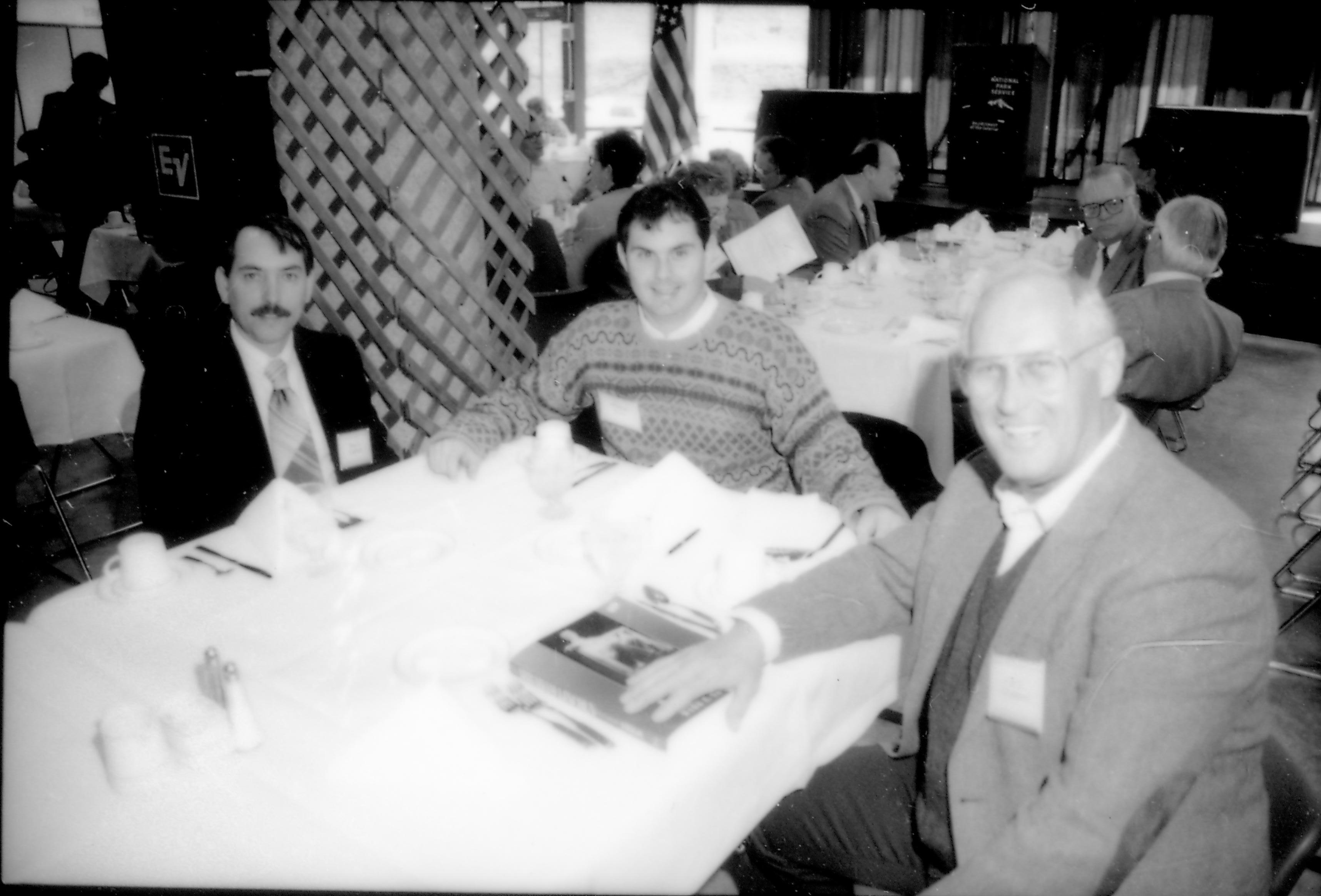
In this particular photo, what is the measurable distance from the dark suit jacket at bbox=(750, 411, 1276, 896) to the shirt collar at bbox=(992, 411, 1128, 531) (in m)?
0.02

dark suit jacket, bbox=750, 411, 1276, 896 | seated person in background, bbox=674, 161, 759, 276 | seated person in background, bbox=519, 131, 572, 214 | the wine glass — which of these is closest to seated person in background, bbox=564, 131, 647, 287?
seated person in background, bbox=674, 161, 759, 276

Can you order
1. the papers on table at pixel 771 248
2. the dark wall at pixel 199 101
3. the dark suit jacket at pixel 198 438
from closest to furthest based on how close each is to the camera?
1. the dark suit jacket at pixel 198 438
2. the dark wall at pixel 199 101
3. the papers on table at pixel 771 248

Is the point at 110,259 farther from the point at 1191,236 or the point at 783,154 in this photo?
the point at 1191,236

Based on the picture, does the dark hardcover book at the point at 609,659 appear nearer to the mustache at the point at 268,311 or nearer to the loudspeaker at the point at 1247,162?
the mustache at the point at 268,311

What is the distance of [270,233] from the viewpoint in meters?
2.05

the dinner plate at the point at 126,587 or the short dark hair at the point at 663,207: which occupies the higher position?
the short dark hair at the point at 663,207

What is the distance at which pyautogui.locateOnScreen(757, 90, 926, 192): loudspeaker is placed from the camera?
939cm

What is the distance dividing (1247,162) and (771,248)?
5.01m

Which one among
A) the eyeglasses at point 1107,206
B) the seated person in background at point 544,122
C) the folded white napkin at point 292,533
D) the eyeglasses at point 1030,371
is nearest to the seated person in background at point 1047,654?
the eyeglasses at point 1030,371

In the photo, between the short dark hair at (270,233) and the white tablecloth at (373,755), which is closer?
the white tablecloth at (373,755)

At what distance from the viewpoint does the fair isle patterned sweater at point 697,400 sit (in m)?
2.05

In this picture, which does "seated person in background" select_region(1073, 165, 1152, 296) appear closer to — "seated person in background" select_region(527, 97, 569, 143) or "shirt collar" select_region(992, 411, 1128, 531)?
"shirt collar" select_region(992, 411, 1128, 531)

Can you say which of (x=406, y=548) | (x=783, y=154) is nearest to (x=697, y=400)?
(x=406, y=548)

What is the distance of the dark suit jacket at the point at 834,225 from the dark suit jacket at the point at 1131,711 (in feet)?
12.3
